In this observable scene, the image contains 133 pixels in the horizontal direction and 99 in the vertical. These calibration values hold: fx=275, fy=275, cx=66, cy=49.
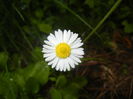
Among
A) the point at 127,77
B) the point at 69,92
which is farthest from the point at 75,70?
the point at 127,77

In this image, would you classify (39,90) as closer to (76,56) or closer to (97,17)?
(76,56)

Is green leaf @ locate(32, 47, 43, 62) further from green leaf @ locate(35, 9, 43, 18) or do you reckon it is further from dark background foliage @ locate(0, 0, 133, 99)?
green leaf @ locate(35, 9, 43, 18)

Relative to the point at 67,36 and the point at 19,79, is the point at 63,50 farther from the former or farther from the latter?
the point at 19,79

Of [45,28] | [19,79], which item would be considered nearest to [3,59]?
[19,79]

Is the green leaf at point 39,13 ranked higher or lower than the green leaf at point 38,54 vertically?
higher

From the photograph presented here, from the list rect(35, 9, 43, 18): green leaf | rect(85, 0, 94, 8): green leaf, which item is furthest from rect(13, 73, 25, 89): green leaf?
rect(85, 0, 94, 8): green leaf

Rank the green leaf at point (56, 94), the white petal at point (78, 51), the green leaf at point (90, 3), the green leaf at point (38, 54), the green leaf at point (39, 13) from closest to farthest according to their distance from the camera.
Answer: the white petal at point (78, 51) → the green leaf at point (56, 94) → the green leaf at point (38, 54) → the green leaf at point (90, 3) → the green leaf at point (39, 13)

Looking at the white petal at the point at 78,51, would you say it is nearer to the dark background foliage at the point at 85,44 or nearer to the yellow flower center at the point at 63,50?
the yellow flower center at the point at 63,50

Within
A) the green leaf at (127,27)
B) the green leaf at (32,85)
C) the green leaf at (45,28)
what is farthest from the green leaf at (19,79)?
the green leaf at (127,27)
